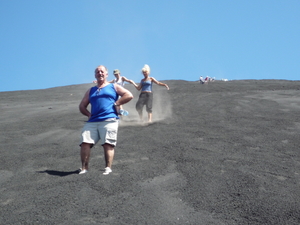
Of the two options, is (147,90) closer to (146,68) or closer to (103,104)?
(146,68)

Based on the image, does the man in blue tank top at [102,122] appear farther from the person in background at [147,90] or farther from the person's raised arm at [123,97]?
the person in background at [147,90]

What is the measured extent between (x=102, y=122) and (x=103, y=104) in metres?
0.28

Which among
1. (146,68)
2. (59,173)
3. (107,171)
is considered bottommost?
(59,173)

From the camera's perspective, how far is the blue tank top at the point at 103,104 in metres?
5.61

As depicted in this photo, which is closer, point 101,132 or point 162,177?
point 162,177

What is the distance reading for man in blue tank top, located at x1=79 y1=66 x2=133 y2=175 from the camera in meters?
5.55

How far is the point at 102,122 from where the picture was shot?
18.4ft

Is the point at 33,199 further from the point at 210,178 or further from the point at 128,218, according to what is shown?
the point at 210,178

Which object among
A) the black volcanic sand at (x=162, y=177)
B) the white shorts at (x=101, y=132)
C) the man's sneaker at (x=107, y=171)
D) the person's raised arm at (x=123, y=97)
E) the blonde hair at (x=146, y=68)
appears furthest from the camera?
the blonde hair at (x=146, y=68)

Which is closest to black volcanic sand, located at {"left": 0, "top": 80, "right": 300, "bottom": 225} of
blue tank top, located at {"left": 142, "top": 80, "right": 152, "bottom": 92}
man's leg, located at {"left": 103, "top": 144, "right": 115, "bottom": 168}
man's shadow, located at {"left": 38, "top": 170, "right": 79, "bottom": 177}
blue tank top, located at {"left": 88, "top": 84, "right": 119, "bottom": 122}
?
man's shadow, located at {"left": 38, "top": 170, "right": 79, "bottom": 177}

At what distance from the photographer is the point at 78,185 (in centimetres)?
494

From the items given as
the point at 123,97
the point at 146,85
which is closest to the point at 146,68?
the point at 146,85

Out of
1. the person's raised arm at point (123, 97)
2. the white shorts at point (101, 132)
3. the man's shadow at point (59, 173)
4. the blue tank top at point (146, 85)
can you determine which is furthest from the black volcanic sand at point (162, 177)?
the blue tank top at point (146, 85)

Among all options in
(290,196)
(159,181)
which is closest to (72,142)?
(159,181)
